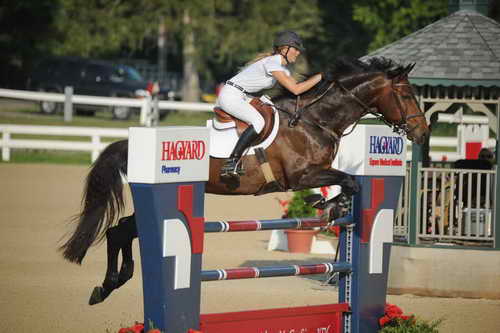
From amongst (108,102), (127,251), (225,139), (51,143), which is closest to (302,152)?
(225,139)

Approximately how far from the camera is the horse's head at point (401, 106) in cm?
782

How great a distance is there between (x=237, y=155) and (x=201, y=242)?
1252mm

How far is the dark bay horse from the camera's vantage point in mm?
7188

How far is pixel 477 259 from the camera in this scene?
9570 millimetres

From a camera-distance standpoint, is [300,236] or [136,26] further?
[136,26]

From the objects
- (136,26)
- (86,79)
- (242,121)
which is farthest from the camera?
(136,26)

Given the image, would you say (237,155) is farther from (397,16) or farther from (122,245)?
(397,16)

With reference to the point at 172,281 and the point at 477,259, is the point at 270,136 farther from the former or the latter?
the point at 477,259

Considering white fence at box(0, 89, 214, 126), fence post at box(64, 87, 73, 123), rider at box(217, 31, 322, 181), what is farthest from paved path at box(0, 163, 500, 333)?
fence post at box(64, 87, 73, 123)

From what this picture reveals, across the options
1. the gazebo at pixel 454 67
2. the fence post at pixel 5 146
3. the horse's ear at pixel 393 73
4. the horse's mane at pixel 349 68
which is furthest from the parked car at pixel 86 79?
the horse's ear at pixel 393 73

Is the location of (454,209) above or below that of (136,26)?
below

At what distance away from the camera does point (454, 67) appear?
9.74 metres

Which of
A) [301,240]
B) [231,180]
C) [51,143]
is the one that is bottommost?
[301,240]

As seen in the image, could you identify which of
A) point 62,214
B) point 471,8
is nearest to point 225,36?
point 62,214
